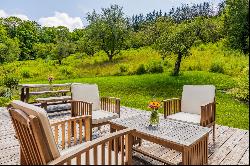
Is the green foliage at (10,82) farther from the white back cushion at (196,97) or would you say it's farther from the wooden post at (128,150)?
the wooden post at (128,150)

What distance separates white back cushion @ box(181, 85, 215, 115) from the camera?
497cm

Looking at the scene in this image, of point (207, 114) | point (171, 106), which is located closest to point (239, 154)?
point (207, 114)

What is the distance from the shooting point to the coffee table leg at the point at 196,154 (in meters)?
2.93

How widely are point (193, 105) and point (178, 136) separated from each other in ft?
6.06

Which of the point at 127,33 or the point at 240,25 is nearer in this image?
the point at 240,25

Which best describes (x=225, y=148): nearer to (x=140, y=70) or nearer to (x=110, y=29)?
(x=140, y=70)

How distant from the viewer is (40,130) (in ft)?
7.87

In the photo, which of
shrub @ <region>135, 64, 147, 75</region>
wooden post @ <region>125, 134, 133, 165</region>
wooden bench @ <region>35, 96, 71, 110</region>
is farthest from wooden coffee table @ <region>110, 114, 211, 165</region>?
shrub @ <region>135, 64, 147, 75</region>

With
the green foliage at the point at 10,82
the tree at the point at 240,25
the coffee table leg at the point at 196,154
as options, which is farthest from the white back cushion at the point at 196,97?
the green foliage at the point at 10,82

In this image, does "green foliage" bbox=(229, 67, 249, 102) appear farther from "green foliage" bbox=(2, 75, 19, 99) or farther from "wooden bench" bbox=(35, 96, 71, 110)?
"green foliage" bbox=(2, 75, 19, 99)

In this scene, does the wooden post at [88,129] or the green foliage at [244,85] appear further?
the wooden post at [88,129]

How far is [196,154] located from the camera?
3191 millimetres

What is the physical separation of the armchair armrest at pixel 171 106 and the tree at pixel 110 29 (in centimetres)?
1585

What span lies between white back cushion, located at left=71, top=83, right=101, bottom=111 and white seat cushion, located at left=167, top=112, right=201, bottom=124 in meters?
1.68
